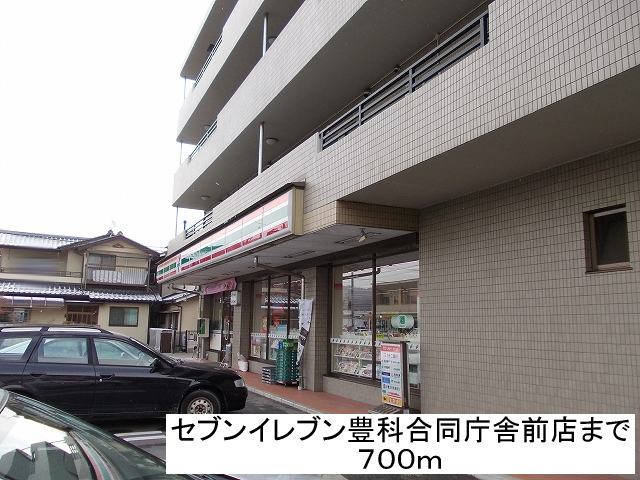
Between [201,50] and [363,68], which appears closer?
[363,68]

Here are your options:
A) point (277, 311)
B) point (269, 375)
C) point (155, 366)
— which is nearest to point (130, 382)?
point (155, 366)

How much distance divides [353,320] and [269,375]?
11.6 ft

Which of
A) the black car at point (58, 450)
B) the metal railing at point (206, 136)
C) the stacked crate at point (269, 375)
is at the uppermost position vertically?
the metal railing at point (206, 136)

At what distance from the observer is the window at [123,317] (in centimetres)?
3611

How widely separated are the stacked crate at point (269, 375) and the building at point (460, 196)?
1.46 m

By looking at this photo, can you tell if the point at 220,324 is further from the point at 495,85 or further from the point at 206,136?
the point at 495,85

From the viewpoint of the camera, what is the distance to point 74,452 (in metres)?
2.40

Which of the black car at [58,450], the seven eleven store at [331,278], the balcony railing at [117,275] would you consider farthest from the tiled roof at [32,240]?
the black car at [58,450]

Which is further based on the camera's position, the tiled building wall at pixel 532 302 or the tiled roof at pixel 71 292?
the tiled roof at pixel 71 292

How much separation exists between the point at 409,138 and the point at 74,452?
228 inches

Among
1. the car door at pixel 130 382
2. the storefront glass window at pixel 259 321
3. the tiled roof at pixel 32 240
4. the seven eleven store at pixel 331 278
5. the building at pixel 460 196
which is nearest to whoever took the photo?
the building at pixel 460 196

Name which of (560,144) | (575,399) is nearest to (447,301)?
(575,399)

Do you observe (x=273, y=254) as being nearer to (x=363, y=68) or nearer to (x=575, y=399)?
(x=363, y=68)

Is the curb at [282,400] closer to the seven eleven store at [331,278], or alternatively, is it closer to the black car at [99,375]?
the seven eleven store at [331,278]
